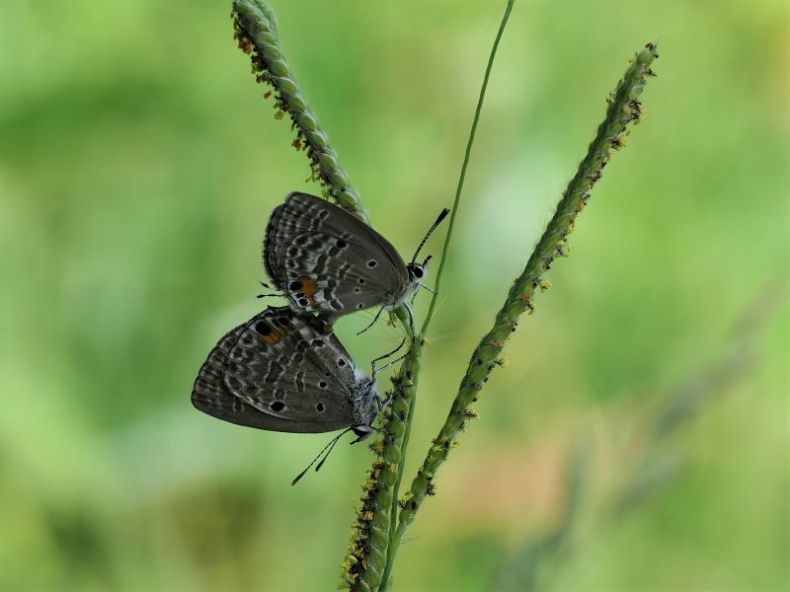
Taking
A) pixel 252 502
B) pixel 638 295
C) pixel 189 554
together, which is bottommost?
pixel 189 554

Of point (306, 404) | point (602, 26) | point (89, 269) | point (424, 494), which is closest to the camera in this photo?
point (424, 494)

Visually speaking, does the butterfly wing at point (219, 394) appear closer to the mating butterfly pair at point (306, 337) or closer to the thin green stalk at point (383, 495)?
the mating butterfly pair at point (306, 337)

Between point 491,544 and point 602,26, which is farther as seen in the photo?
point 602,26

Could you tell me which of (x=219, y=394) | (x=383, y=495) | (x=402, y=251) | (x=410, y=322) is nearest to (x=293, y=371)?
(x=219, y=394)

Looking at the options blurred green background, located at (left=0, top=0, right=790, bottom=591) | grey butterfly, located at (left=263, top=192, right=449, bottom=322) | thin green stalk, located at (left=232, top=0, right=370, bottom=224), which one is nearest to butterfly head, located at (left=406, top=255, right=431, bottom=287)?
grey butterfly, located at (left=263, top=192, right=449, bottom=322)

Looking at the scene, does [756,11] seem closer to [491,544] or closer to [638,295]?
[638,295]

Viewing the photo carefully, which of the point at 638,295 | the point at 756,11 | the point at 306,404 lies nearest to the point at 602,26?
the point at 756,11

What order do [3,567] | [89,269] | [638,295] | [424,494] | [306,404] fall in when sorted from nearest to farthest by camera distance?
[424,494] → [306,404] → [3,567] → [89,269] → [638,295]
